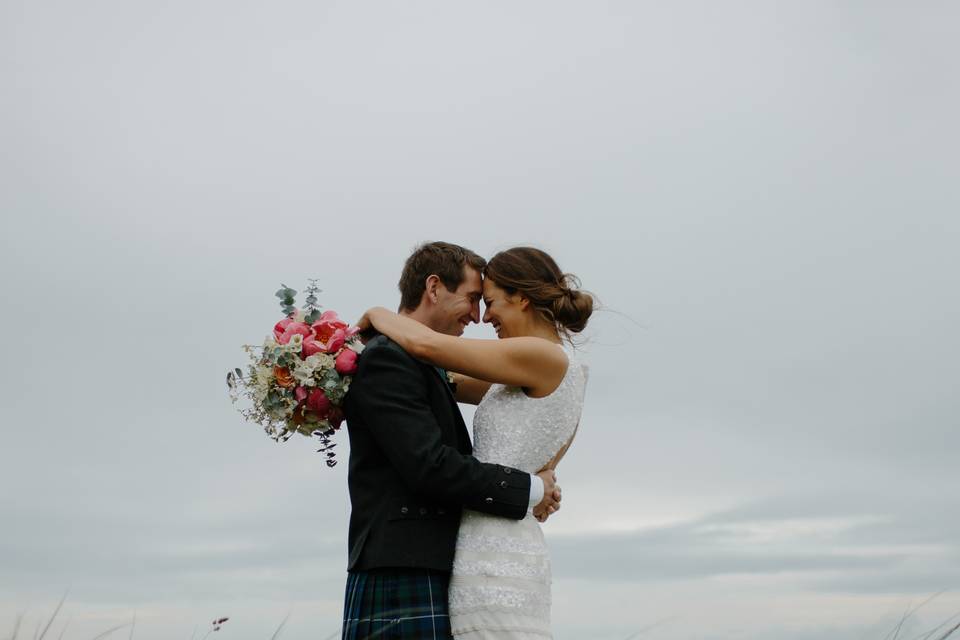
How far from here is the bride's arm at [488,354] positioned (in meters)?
5.64

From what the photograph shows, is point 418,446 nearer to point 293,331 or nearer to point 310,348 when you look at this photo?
point 310,348

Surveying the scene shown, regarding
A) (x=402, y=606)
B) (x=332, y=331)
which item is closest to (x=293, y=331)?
(x=332, y=331)

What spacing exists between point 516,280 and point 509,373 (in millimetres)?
635

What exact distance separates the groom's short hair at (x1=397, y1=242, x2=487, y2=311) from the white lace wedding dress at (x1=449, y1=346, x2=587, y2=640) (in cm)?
76

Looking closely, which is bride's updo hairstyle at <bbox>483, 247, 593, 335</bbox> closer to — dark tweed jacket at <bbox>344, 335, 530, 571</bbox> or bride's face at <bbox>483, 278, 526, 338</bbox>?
bride's face at <bbox>483, 278, 526, 338</bbox>

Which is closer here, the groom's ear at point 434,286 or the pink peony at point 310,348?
the pink peony at point 310,348

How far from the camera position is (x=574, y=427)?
6055mm

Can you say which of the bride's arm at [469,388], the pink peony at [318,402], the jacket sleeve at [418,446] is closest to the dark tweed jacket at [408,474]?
the jacket sleeve at [418,446]

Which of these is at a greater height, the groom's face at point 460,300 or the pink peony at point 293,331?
the groom's face at point 460,300

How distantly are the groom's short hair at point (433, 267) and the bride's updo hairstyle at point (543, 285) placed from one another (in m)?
0.18

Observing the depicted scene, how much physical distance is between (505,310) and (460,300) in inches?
11.9

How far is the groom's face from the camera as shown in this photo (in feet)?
21.0

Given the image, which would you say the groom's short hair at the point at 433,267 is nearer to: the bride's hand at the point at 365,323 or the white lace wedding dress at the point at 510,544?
the bride's hand at the point at 365,323

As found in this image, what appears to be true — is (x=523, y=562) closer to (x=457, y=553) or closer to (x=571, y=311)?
(x=457, y=553)
